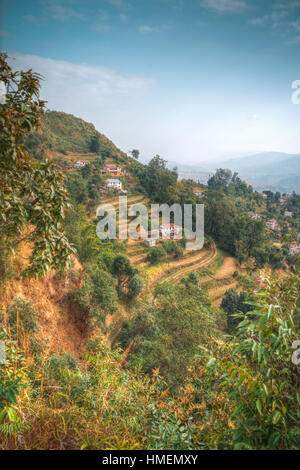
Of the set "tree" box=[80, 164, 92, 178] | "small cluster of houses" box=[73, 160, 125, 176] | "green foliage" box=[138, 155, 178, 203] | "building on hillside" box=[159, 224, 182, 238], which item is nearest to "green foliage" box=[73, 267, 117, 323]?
"building on hillside" box=[159, 224, 182, 238]

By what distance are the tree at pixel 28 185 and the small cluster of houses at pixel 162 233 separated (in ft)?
82.3

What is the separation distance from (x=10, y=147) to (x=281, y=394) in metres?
3.34

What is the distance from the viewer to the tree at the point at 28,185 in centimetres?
236

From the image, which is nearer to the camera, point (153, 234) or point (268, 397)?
point (268, 397)

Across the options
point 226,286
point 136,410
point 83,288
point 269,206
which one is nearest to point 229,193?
point 269,206

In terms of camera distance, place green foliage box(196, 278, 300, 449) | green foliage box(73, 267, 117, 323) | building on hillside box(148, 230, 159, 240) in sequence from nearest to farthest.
Answer: green foliage box(196, 278, 300, 449)
green foliage box(73, 267, 117, 323)
building on hillside box(148, 230, 159, 240)

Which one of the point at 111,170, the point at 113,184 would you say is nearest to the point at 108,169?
the point at 111,170

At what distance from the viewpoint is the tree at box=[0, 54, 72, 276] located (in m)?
2.36

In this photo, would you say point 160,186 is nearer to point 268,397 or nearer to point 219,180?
point 219,180

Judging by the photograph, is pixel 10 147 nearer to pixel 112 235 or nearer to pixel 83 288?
pixel 83 288

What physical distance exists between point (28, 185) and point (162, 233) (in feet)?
93.8

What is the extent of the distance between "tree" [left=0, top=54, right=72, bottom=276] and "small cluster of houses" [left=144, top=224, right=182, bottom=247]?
2510cm

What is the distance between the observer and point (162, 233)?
3089 cm

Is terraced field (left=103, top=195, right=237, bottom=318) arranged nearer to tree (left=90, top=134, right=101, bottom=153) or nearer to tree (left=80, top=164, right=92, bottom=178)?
tree (left=80, top=164, right=92, bottom=178)
